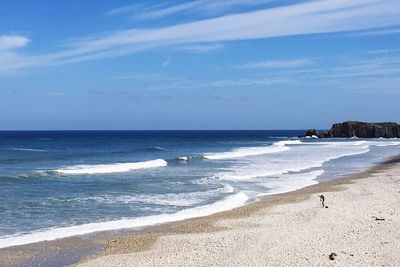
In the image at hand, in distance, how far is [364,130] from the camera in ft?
381

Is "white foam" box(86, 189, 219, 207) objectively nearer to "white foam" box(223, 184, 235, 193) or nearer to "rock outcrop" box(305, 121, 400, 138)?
"white foam" box(223, 184, 235, 193)

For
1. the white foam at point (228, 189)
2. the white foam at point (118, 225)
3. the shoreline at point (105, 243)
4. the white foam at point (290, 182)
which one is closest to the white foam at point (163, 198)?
the white foam at point (228, 189)

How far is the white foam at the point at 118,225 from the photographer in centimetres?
1448

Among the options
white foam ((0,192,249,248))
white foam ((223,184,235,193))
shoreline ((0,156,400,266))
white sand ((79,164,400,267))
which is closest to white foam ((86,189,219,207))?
white foam ((223,184,235,193))

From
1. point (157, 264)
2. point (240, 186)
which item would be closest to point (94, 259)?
point (157, 264)

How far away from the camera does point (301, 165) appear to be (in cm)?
3812

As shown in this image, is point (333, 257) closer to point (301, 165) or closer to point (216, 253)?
point (216, 253)

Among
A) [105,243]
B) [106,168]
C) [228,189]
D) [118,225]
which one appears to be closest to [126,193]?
[228,189]

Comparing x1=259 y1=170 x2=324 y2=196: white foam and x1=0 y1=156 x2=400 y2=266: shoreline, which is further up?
x1=259 y1=170 x2=324 y2=196: white foam

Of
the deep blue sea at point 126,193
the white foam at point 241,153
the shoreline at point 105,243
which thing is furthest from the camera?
the white foam at point 241,153

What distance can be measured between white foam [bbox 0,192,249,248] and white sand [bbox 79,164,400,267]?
172 centimetres

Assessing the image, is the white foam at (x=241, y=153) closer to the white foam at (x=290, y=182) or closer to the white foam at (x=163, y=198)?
the white foam at (x=290, y=182)

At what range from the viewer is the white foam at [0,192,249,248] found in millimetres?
14477

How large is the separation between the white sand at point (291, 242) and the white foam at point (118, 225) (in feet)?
5.65
